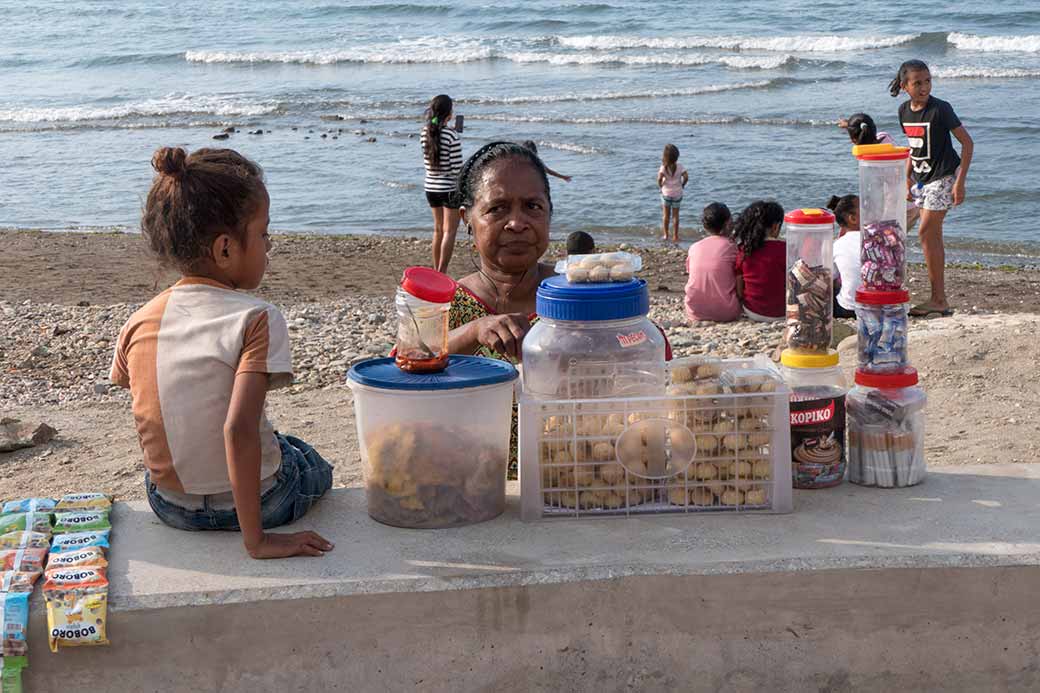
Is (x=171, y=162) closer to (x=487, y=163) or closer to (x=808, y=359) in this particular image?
(x=487, y=163)

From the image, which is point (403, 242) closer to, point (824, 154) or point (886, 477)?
point (824, 154)

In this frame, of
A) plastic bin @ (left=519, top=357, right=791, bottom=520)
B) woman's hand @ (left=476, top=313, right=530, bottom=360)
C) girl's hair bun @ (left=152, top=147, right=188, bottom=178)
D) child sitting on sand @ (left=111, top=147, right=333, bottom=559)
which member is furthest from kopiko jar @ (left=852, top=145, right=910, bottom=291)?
girl's hair bun @ (left=152, top=147, right=188, bottom=178)

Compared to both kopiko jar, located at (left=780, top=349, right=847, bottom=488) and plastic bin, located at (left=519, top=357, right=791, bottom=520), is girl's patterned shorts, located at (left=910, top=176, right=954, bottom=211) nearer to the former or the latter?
kopiko jar, located at (left=780, top=349, right=847, bottom=488)

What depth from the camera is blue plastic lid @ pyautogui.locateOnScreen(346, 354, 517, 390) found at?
292 cm

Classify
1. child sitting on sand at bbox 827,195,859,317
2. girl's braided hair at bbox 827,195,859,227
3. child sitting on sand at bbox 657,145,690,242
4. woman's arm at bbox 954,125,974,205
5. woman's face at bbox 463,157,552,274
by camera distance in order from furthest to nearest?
child sitting on sand at bbox 657,145,690,242 < girl's braided hair at bbox 827,195,859,227 < woman's arm at bbox 954,125,974,205 < child sitting on sand at bbox 827,195,859,317 < woman's face at bbox 463,157,552,274

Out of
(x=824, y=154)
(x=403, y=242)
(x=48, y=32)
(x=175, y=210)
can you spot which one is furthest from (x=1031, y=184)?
(x=48, y=32)

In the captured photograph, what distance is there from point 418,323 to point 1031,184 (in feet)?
47.1

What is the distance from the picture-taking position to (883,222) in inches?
127

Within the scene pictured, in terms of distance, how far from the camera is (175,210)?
9.71 ft

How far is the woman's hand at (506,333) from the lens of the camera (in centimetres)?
328

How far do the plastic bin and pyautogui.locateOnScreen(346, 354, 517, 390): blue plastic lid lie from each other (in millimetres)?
106

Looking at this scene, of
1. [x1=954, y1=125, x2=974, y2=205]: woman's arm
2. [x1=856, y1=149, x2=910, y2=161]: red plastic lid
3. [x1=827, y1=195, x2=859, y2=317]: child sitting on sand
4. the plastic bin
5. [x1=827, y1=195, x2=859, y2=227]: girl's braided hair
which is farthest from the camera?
[x1=827, y1=195, x2=859, y2=227]: girl's braided hair

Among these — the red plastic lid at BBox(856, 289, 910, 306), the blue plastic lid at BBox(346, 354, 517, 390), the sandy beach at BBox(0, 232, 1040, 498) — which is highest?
the red plastic lid at BBox(856, 289, 910, 306)

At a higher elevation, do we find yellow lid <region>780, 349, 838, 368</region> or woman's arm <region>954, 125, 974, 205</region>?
woman's arm <region>954, 125, 974, 205</region>
